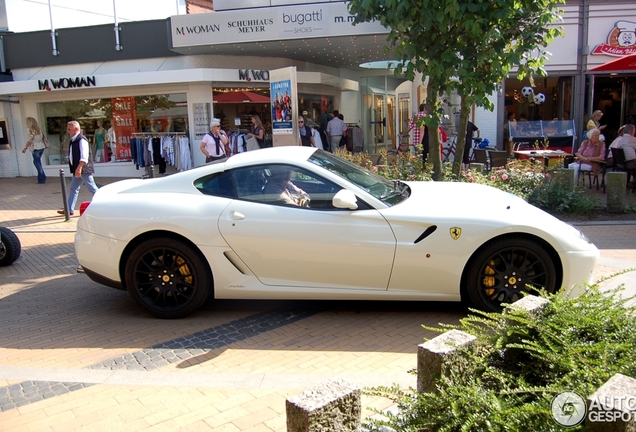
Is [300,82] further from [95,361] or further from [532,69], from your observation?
[95,361]

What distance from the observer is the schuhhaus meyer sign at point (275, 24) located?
584 inches

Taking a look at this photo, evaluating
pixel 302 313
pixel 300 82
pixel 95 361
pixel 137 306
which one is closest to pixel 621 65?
pixel 300 82

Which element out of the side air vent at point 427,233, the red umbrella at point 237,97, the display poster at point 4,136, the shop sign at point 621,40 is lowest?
the side air vent at point 427,233

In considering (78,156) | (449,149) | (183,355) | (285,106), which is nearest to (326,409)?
(183,355)

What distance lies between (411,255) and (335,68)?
62.0 ft

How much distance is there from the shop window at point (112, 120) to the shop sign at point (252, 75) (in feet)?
6.81

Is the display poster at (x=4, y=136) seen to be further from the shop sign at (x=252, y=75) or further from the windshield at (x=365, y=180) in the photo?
the windshield at (x=365, y=180)

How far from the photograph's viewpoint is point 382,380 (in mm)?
3820

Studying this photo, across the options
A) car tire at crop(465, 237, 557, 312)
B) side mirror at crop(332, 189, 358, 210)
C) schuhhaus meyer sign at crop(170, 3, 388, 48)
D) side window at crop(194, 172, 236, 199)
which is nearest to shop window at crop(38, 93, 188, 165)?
schuhhaus meyer sign at crop(170, 3, 388, 48)

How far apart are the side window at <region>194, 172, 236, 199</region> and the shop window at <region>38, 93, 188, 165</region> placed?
12692 millimetres

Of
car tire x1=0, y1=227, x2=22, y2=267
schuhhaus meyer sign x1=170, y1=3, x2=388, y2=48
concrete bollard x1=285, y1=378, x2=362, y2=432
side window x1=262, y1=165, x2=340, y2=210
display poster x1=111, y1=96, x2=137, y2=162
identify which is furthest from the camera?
display poster x1=111, y1=96, x2=137, y2=162

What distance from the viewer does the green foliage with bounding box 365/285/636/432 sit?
217 cm

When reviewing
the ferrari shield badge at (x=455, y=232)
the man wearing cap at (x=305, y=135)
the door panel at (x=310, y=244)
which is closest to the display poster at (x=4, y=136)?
the man wearing cap at (x=305, y=135)

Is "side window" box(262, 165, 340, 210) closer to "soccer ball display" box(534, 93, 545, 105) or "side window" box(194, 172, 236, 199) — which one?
"side window" box(194, 172, 236, 199)
